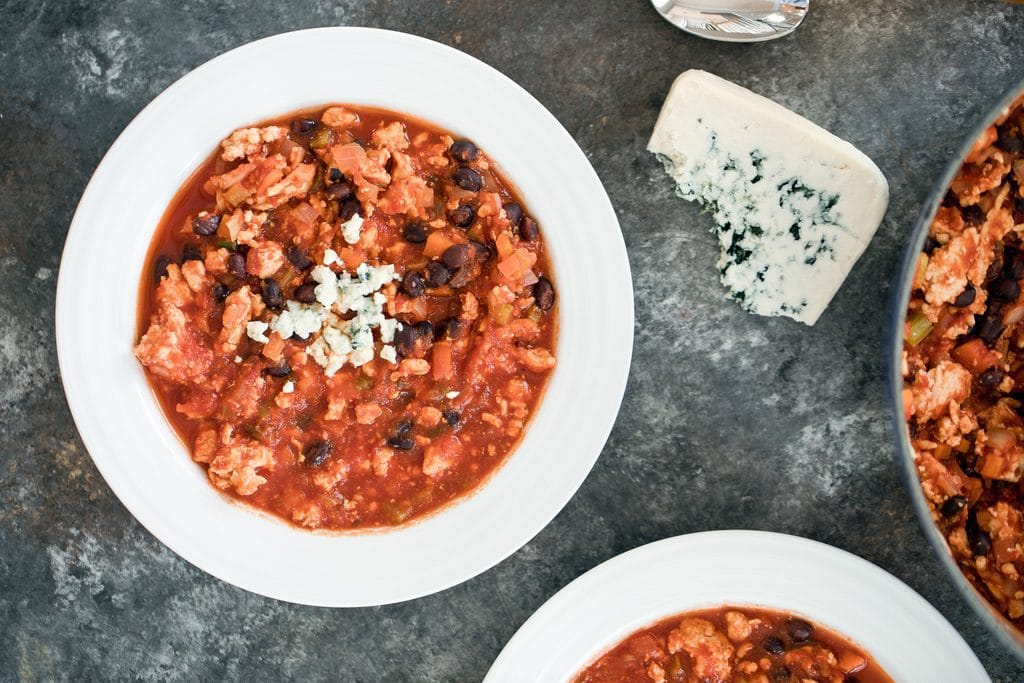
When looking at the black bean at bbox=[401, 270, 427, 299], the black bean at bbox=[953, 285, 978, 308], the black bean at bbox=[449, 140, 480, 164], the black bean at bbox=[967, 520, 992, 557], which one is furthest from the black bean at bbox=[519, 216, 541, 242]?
the black bean at bbox=[967, 520, 992, 557]

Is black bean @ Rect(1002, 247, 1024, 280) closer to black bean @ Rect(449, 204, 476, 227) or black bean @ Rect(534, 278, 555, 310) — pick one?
black bean @ Rect(534, 278, 555, 310)

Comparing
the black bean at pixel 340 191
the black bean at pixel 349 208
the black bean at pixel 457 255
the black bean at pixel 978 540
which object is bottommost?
the black bean at pixel 978 540

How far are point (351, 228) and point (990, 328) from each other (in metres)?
2.45

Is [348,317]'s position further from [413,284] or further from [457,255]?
[457,255]

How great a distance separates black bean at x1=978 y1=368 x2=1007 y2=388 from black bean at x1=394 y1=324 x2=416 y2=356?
218cm

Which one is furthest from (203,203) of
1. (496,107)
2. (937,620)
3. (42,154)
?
(937,620)

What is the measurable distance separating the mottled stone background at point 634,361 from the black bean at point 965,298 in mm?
390

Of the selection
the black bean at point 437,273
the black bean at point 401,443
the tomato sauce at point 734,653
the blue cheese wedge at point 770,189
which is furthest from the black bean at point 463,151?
the tomato sauce at point 734,653

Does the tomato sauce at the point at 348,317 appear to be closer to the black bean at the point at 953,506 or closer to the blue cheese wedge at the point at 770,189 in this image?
the blue cheese wedge at the point at 770,189

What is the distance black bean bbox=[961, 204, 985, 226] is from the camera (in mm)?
3057

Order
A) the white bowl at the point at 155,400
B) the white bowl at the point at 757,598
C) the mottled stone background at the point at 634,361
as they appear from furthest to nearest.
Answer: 1. the mottled stone background at the point at 634,361
2. the white bowl at the point at 757,598
3. the white bowl at the point at 155,400

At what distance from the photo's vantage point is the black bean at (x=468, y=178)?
300 centimetres

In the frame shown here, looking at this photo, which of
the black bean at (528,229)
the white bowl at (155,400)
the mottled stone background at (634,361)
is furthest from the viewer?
the mottled stone background at (634,361)

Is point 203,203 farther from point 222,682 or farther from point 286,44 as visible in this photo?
point 222,682
